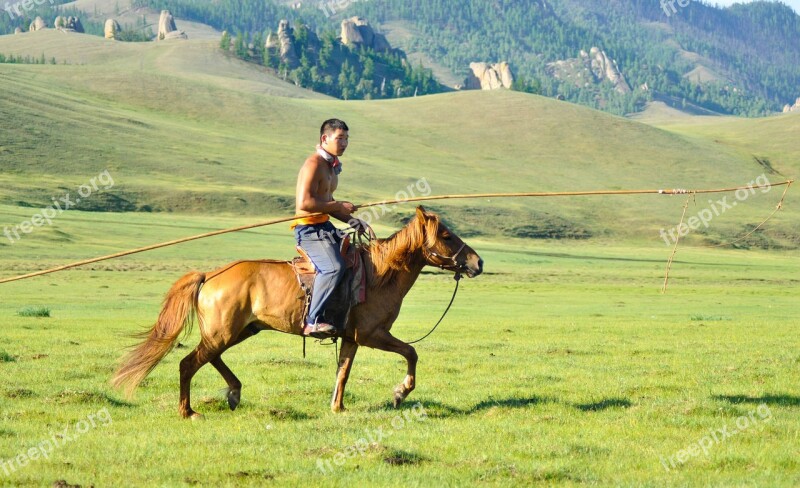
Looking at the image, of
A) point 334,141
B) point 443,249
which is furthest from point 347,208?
point 443,249

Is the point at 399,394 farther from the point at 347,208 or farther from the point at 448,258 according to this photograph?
the point at 347,208

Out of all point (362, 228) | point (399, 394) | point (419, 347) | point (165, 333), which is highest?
point (362, 228)

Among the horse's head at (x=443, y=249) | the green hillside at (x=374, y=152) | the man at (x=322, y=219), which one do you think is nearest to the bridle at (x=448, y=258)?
the horse's head at (x=443, y=249)

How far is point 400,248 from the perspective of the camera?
10961 mm

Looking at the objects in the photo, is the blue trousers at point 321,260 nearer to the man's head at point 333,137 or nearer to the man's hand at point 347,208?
the man's hand at point 347,208

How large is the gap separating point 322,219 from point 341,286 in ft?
2.70

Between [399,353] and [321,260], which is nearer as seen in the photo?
[321,260]

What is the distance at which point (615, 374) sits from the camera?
13711 mm

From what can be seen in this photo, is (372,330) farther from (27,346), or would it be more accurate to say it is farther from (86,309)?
(86,309)

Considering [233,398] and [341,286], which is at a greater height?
[341,286]

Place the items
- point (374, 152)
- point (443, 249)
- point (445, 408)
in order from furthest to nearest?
1. point (374, 152)
2. point (443, 249)
3. point (445, 408)

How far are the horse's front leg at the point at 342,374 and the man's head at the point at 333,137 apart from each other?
2225 mm

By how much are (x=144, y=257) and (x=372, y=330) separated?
4181 cm

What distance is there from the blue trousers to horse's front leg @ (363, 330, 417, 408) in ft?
2.25
